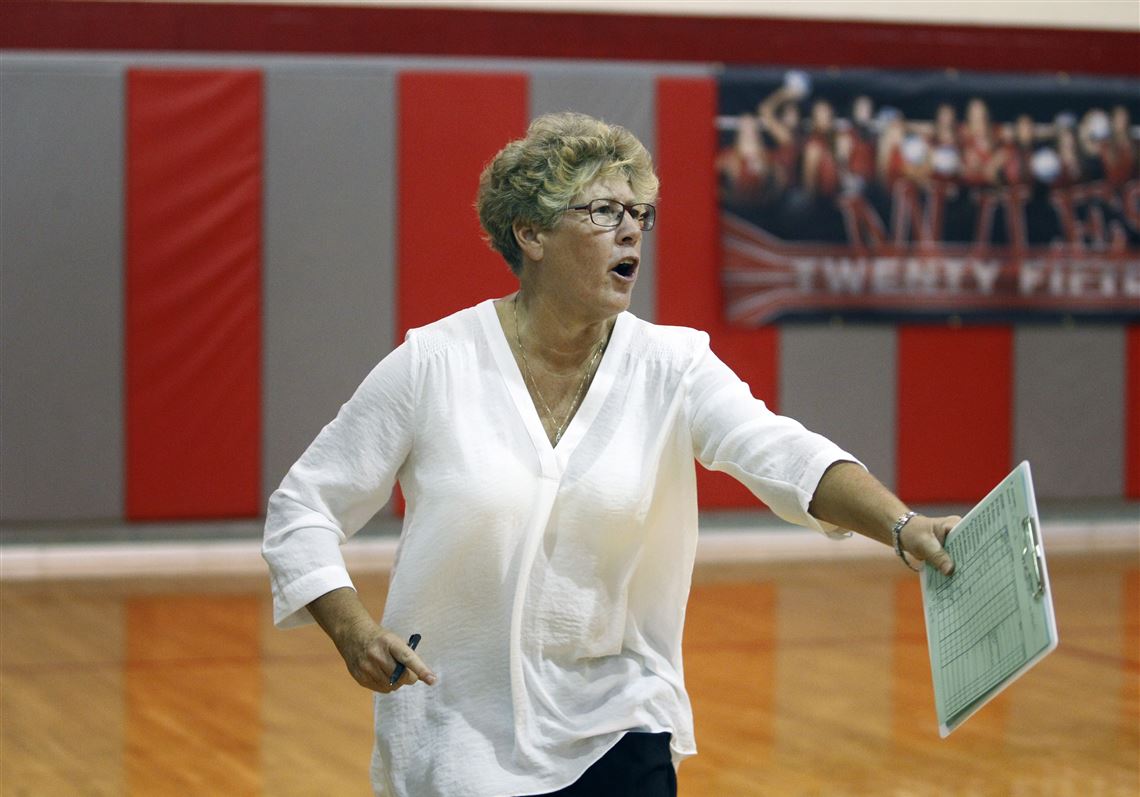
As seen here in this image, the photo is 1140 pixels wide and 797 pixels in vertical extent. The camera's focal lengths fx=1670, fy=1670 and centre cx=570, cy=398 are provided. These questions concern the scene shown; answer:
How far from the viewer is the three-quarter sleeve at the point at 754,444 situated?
2006mm

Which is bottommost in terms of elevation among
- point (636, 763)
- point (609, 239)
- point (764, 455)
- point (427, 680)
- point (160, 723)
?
point (160, 723)

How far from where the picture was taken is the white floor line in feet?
26.8

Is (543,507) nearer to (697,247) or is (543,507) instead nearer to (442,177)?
(442,177)

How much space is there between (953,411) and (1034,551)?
7.86m

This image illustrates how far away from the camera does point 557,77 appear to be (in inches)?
347

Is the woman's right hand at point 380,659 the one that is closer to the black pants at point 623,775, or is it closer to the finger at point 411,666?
the finger at point 411,666

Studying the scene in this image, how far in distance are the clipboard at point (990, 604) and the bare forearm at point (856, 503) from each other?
0.07 meters

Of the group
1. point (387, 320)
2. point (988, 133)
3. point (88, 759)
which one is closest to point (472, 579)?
point (88, 759)

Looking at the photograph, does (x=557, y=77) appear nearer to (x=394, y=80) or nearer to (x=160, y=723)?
(x=394, y=80)

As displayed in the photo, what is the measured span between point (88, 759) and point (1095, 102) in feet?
23.0

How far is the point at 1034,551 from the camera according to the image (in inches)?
64.5

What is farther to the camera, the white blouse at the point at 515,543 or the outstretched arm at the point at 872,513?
the white blouse at the point at 515,543

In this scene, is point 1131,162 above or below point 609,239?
above

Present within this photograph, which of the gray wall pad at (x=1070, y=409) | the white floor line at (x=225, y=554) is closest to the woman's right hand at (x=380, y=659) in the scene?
the white floor line at (x=225, y=554)
